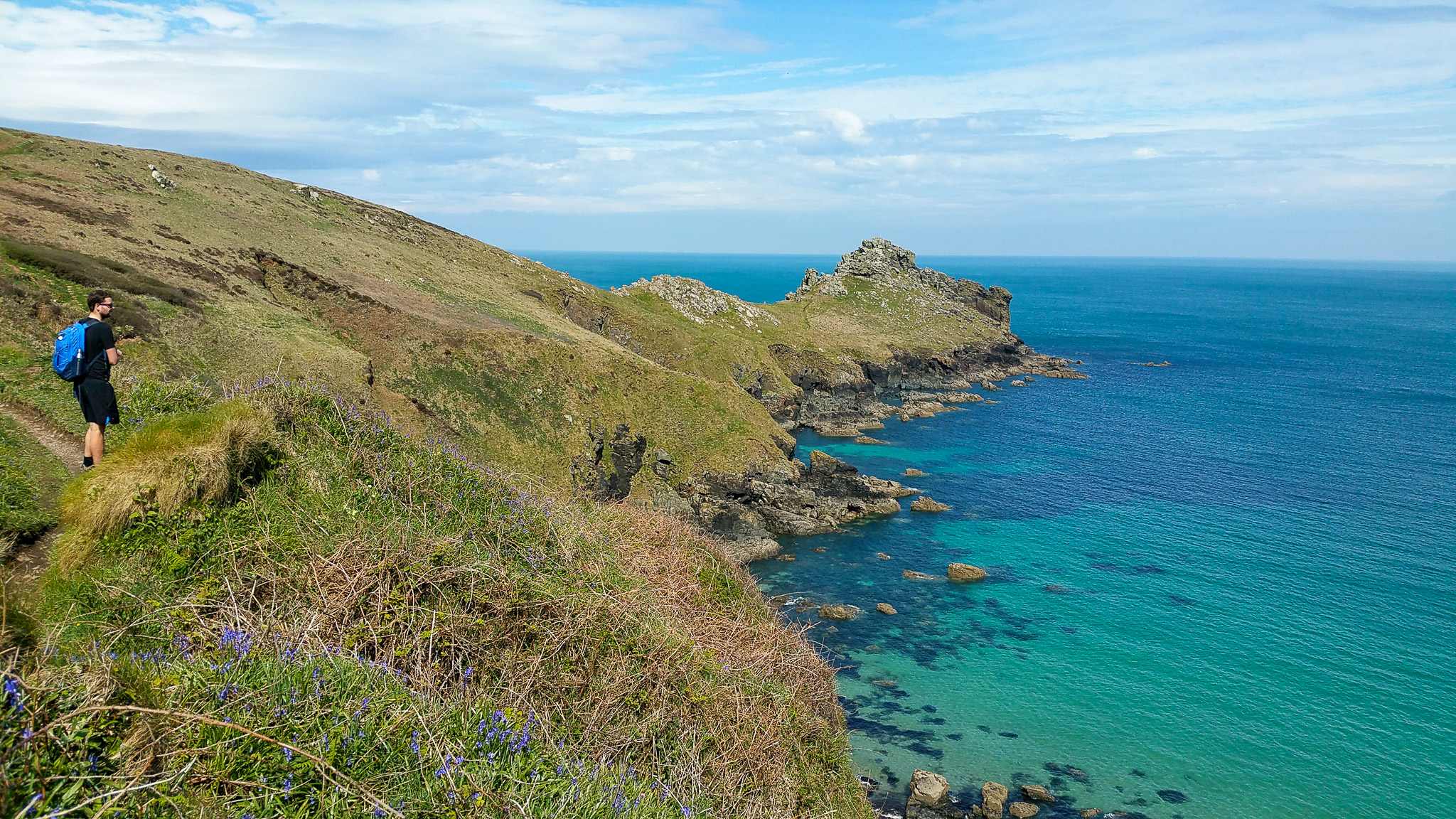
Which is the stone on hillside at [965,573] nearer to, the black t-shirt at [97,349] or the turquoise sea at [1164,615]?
the turquoise sea at [1164,615]

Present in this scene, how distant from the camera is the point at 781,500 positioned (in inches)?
2463

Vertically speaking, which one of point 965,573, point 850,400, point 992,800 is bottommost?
point 992,800

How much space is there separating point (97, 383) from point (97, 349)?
679mm

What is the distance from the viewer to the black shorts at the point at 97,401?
13.7m

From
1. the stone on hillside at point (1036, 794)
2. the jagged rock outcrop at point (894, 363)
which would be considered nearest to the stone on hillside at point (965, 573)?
the stone on hillside at point (1036, 794)

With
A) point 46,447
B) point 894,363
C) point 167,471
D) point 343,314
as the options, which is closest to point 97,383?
point 46,447

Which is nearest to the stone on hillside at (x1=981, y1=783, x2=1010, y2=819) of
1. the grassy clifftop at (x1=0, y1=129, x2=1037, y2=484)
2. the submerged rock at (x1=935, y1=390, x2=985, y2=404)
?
the grassy clifftop at (x1=0, y1=129, x2=1037, y2=484)

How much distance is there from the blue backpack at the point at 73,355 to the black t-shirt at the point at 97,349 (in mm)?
67

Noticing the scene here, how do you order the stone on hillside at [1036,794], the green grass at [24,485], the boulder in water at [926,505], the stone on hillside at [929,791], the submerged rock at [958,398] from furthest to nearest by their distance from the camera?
the submerged rock at [958,398] → the boulder in water at [926,505] → the stone on hillside at [1036,794] → the stone on hillside at [929,791] → the green grass at [24,485]

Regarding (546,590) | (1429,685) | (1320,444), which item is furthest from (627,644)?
(1320,444)

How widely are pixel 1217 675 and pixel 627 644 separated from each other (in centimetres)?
4275

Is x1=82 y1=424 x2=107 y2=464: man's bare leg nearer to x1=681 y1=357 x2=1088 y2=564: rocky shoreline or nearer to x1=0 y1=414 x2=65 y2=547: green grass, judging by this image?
x1=0 y1=414 x2=65 y2=547: green grass

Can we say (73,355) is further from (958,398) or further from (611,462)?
(958,398)

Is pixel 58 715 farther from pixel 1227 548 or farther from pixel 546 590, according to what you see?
pixel 1227 548
